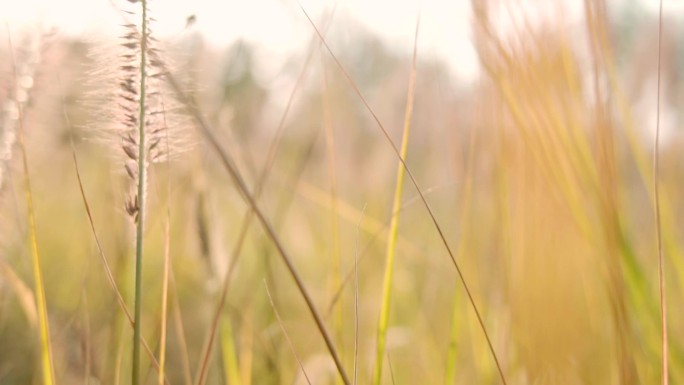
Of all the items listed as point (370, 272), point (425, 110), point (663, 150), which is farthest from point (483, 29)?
point (663, 150)

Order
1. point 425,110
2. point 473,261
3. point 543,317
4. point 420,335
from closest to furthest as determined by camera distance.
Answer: point 543,317, point 473,261, point 420,335, point 425,110

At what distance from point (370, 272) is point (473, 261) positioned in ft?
1.92

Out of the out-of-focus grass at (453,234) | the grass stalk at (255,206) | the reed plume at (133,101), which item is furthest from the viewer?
the out-of-focus grass at (453,234)

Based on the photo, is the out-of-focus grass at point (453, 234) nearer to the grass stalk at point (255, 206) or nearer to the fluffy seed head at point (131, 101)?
the fluffy seed head at point (131, 101)

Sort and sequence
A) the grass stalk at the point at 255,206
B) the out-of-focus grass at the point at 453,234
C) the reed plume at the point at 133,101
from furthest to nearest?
the out-of-focus grass at the point at 453,234 → the reed plume at the point at 133,101 → the grass stalk at the point at 255,206

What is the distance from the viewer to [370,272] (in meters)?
1.49

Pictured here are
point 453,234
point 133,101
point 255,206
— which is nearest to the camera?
point 255,206

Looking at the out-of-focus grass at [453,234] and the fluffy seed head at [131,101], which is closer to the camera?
the fluffy seed head at [131,101]

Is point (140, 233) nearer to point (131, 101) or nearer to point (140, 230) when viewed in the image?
point (140, 230)

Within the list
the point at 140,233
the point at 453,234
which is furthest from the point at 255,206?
the point at 453,234

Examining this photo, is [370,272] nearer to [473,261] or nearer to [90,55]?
[473,261]

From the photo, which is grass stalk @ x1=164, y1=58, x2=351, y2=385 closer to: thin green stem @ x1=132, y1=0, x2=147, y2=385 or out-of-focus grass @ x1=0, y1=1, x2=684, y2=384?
thin green stem @ x1=132, y1=0, x2=147, y2=385

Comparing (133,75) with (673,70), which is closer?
(133,75)

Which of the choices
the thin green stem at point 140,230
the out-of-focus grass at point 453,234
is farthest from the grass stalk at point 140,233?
the out-of-focus grass at point 453,234
